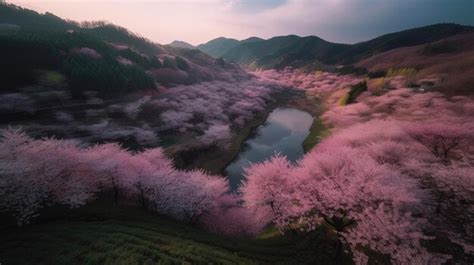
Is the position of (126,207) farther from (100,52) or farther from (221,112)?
(100,52)

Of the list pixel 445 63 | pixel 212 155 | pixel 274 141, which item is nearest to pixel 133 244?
pixel 212 155

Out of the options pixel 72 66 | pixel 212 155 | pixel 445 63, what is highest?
pixel 72 66

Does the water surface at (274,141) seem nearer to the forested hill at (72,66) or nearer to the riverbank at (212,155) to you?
the riverbank at (212,155)

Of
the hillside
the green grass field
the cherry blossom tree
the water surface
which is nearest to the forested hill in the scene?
the water surface

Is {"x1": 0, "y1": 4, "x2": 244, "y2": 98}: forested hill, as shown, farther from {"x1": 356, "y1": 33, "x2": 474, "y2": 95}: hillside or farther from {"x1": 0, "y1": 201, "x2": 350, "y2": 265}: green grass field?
{"x1": 356, "y1": 33, "x2": 474, "y2": 95}: hillside

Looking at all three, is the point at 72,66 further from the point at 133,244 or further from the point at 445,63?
the point at 445,63

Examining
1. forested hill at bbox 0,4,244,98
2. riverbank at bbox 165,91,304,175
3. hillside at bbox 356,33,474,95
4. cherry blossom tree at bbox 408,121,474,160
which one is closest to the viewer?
cherry blossom tree at bbox 408,121,474,160
